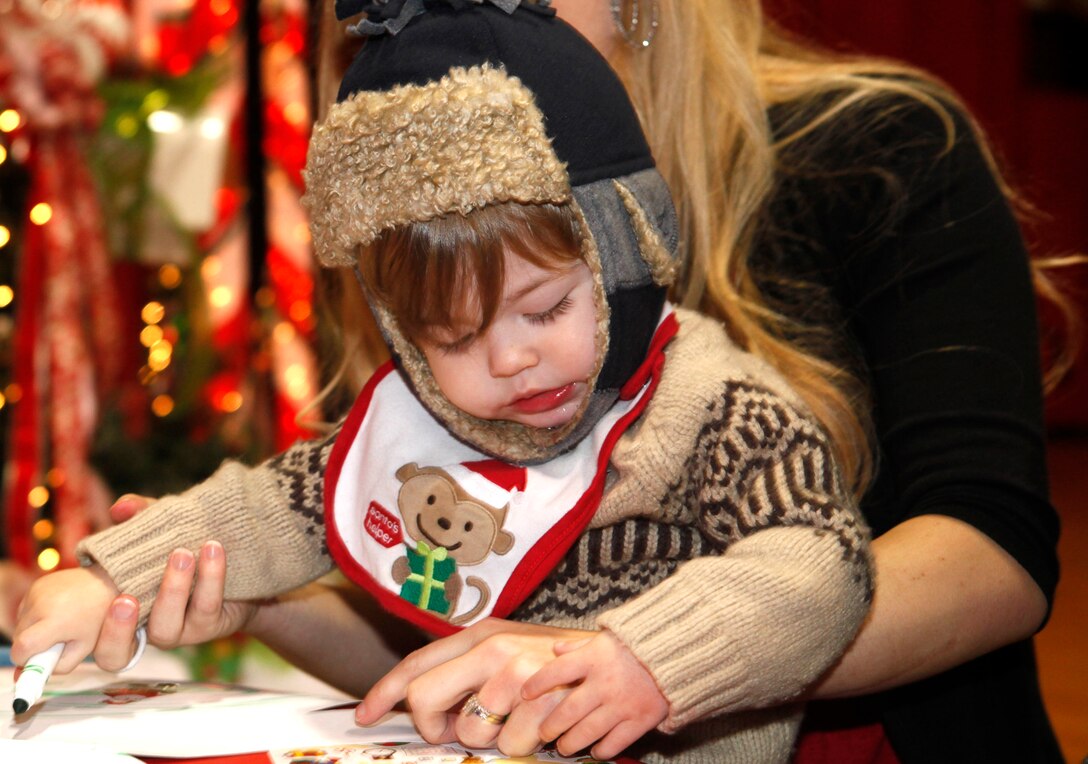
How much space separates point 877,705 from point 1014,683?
5.7 inches

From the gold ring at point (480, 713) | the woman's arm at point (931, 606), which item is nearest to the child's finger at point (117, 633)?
the gold ring at point (480, 713)

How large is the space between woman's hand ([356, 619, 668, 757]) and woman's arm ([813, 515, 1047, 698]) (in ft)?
0.86

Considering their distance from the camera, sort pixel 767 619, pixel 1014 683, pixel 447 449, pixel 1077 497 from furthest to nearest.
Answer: pixel 1077 497 → pixel 1014 683 → pixel 447 449 → pixel 767 619

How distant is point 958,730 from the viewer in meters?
1.18

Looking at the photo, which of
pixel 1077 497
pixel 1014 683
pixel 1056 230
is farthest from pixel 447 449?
pixel 1056 230

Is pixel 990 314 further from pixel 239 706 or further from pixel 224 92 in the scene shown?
pixel 224 92

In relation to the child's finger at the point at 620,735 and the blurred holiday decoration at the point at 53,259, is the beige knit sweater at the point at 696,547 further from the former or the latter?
the blurred holiday decoration at the point at 53,259

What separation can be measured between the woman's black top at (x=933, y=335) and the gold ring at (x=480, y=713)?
0.46 meters

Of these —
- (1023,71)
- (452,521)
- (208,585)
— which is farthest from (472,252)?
(1023,71)

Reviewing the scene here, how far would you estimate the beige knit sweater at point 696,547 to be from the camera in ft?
2.70

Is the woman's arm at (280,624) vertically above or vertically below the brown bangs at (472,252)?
below

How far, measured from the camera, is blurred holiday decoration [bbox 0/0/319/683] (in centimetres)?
274

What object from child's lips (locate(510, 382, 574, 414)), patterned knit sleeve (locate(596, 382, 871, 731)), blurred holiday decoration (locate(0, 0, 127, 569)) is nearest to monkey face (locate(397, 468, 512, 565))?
child's lips (locate(510, 382, 574, 414))

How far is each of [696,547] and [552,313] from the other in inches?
8.9
